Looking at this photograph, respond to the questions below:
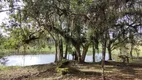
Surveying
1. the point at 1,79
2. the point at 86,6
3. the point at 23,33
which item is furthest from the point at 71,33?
the point at 1,79

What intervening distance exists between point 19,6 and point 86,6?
294 cm

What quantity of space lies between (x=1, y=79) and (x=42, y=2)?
13.8 feet

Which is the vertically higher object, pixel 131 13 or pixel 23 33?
pixel 131 13

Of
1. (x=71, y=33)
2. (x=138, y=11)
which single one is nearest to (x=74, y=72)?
→ (x=71, y=33)

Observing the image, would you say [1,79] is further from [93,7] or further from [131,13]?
[131,13]

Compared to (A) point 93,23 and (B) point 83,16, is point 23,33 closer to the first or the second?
(B) point 83,16

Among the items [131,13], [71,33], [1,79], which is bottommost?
[1,79]

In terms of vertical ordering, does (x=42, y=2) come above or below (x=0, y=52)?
above

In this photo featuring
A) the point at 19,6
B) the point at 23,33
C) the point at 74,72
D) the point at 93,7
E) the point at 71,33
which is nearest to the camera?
the point at 93,7

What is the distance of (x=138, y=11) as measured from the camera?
47.8 feet

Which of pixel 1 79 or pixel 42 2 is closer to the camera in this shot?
pixel 42 2

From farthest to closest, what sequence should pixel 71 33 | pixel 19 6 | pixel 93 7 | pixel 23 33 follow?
pixel 23 33 → pixel 71 33 → pixel 19 6 → pixel 93 7

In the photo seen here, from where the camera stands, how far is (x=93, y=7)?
9008 mm

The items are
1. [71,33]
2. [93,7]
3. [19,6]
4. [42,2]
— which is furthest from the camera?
[71,33]
